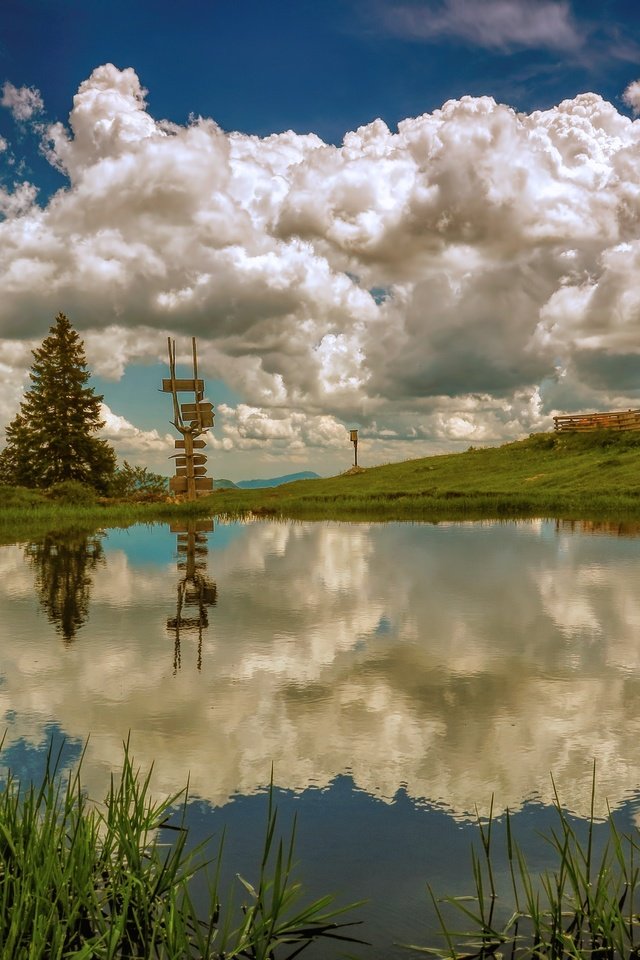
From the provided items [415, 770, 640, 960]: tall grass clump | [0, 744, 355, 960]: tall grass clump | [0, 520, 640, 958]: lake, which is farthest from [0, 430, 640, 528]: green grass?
[415, 770, 640, 960]: tall grass clump

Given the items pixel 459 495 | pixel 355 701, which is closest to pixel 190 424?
pixel 459 495

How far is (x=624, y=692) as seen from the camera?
22.9ft

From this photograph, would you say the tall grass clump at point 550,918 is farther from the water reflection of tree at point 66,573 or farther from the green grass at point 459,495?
the green grass at point 459,495

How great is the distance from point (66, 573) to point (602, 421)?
5486 centimetres

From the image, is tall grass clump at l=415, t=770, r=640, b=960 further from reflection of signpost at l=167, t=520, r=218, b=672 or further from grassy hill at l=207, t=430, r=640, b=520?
grassy hill at l=207, t=430, r=640, b=520

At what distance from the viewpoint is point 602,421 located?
61969 mm

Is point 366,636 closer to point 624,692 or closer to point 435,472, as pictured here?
point 624,692

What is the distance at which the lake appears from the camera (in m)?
4.26

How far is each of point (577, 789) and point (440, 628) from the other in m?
5.01

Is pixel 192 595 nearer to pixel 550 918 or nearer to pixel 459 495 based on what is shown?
pixel 550 918

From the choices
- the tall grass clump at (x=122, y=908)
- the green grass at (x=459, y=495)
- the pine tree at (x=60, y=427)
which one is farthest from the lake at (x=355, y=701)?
the pine tree at (x=60, y=427)

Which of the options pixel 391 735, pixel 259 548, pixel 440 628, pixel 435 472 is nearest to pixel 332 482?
pixel 435 472

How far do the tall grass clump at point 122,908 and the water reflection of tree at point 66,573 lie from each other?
6.11m

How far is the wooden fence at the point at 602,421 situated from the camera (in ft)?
195
